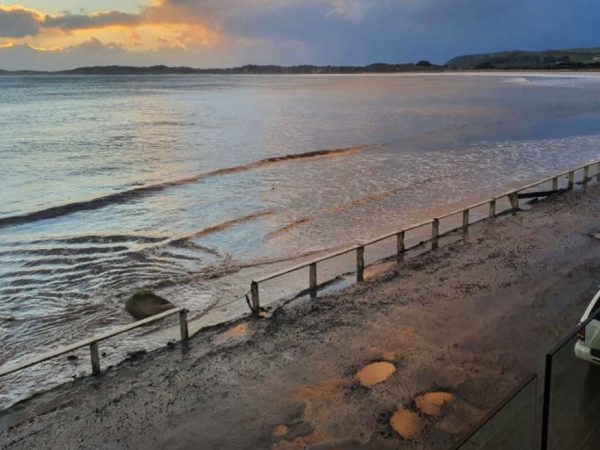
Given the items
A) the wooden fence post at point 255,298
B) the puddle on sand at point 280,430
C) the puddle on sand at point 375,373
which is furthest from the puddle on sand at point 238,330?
the puddle on sand at point 280,430

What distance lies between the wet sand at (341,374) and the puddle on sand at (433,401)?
0.02m

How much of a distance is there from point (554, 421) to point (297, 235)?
49.7ft

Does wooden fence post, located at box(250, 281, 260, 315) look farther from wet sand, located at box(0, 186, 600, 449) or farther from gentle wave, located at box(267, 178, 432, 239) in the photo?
gentle wave, located at box(267, 178, 432, 239)

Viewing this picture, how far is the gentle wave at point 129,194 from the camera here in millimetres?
24288

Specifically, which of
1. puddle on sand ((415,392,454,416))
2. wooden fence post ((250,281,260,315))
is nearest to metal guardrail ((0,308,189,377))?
wooden fence post ((250,281,260,315))

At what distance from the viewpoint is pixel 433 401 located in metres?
7.25

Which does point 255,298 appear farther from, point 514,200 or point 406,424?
point 514,200

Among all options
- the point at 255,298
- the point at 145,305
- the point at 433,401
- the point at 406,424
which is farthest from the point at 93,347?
the point at 433,401

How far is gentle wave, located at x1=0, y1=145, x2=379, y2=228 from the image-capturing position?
79.7 ft

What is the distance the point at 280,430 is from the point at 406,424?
1.47 meters

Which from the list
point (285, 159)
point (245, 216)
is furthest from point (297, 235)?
point (285, 159)

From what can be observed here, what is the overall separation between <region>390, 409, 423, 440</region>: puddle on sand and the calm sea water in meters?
6.04

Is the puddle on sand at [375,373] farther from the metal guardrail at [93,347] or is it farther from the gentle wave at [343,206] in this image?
the gentle wave at [343,206]

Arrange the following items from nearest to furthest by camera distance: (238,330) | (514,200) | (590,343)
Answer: (590,343) → (238,330) → (514,200)
